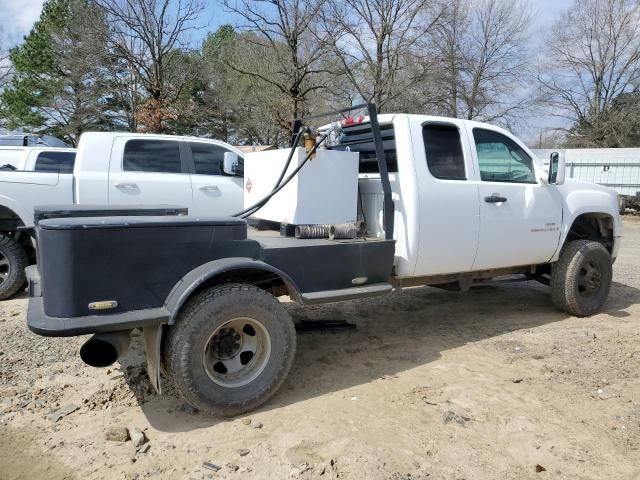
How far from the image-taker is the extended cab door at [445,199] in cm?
445

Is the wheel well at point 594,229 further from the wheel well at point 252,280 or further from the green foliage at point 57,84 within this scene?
the green foliage at point 57,84

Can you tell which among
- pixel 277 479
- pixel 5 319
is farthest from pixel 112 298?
pixel 5 319

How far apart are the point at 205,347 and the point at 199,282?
44cm

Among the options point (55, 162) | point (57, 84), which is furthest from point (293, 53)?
point (57, 84)

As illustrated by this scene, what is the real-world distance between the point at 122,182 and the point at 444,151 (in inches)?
169

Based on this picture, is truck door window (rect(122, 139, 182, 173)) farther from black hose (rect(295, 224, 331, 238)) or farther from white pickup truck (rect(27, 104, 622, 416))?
black hose (rect(295, 224, 331, 238))

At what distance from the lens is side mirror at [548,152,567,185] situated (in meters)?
5.22

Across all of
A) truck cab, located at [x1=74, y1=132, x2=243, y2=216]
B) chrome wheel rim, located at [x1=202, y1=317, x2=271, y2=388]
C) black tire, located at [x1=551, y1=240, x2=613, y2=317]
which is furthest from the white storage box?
black tire, located at [x1=551, y1=240, x2=613, y2=317]

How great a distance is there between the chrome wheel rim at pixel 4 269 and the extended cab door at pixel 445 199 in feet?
17.0

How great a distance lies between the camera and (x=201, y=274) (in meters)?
3.29

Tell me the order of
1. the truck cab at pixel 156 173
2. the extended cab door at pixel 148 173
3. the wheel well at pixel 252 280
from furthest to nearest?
the extended cab door at pixel 148 173
the truck cab at pixel 156 173
the wheel well at pixel 252 280

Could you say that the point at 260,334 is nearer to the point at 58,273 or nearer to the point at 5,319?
the point at 58,273

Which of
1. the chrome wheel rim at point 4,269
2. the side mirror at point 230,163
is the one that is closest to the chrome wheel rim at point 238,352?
the side mirror at point 230,163

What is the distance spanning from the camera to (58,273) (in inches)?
116
